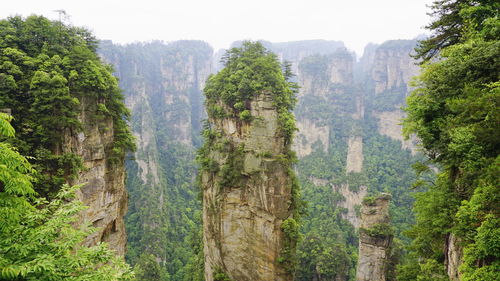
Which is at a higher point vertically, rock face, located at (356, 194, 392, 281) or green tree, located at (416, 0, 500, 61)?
green tree, located at (416, 0, 500, 61)

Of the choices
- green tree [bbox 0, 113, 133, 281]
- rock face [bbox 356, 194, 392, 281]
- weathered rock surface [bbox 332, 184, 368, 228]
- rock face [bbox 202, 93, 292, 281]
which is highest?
green tree [bbox 0, 113, 133, 281]

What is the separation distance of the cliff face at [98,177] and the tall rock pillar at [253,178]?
6661mm

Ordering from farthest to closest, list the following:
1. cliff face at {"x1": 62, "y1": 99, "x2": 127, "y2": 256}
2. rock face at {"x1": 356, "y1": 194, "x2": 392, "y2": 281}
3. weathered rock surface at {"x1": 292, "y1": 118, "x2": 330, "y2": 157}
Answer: weathered rock surface at {"x1": 292, "y1": 118, "x2": 330, "y2": 157}
rock face at {"x1": 356, "y1": 194, "x2": 392, "y2": 281}
cliff face at {"x1": 62, "y1": 99, "x2": 127, "y2": 256}

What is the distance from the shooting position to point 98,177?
1598 centimetres

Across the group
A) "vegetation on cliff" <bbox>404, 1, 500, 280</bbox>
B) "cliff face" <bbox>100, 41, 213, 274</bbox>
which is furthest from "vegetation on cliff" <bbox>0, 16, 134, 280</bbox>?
"cliff face" <bbox>100, 41, 213, 274</bbox>

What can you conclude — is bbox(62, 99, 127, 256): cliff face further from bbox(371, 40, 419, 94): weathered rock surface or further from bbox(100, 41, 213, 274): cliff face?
bbox(371, 40, 419, 94): weathered rock surface

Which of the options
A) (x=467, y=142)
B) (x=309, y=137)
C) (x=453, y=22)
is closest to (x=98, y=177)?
(x=467, y=142)

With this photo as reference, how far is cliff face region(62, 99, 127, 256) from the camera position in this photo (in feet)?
48.8

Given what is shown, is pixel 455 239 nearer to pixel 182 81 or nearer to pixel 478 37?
pixel 478 37

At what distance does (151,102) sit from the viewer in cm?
10300

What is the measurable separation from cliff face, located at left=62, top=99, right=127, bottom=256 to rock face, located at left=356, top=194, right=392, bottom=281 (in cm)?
2117

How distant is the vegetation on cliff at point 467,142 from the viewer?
543 cm

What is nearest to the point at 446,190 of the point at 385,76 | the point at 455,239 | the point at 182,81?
the point at 455,239

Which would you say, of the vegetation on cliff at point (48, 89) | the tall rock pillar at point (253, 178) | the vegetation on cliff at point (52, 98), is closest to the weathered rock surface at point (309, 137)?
the tall rock pillar at point (253, 178)
